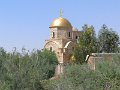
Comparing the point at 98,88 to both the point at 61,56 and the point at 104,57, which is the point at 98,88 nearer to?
the point at 104,57

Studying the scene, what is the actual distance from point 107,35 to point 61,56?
1041 centimetres

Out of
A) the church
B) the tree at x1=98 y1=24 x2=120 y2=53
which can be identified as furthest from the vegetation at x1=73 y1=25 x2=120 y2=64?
the church

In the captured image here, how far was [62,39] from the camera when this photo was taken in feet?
194

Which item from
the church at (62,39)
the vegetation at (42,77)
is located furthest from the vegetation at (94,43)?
the vegetation at (42,77)

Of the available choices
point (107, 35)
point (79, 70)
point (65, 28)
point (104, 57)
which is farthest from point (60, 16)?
point (79, 70)

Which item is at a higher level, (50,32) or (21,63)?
(50,32)

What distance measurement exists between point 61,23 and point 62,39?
91.4 inches

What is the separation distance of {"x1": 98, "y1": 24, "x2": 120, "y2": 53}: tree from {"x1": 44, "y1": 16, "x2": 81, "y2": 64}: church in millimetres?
8989

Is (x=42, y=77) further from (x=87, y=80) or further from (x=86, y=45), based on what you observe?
(x=86, y=45)

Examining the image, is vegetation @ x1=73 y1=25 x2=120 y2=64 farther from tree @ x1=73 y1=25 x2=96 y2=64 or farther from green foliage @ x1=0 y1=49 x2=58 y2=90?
green foliage @ x1=0 y1=49 x2=58 y2=90

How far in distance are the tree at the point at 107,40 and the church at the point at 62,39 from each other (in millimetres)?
8989

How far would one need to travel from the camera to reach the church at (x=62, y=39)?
58.4 metres

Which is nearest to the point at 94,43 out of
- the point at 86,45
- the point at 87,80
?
the point at 86,45

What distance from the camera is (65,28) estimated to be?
2317 inches
